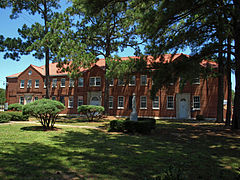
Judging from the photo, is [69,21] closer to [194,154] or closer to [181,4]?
[181,4]

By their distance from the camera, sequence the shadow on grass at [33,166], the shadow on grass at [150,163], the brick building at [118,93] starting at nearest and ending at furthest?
the shadow on grass at [33,166]
the shadow on grass at [150,163]
the brick building at [118,93]

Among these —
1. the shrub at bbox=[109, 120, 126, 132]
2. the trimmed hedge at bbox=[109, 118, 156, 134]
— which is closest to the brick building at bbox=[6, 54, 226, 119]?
the shrub at bbox=[109, 120, 126, 132]

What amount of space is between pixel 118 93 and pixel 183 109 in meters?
9.53

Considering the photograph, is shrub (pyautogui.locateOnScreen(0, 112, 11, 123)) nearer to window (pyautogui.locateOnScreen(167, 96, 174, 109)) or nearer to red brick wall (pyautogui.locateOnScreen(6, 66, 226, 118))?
red brick wall (pyautogui.locateOnScreen(6, 66, 226, 118))

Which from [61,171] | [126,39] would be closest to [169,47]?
[61,171]

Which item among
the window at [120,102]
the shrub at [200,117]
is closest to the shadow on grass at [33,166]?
the shrub at [200,117]

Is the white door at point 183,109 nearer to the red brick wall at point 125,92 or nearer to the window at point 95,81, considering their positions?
the red brick wall at point 125,92

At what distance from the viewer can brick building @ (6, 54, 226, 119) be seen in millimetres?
24109

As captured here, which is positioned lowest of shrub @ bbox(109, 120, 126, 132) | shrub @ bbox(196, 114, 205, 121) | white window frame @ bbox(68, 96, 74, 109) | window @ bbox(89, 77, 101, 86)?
shrub @ bbox(196, 114, 205, 121)

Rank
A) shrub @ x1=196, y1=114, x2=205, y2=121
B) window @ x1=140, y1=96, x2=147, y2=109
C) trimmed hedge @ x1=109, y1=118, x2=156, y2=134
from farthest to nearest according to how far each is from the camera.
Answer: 1. window @ x1=140, y1=96, x2=147, y2=109
2. shrub @ x1=196, y1=114, x2=205, y2=121
3. trimmed hedge @ x1=109, y1=118, x2=156, y2=134

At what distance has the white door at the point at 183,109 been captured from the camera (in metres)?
24.8

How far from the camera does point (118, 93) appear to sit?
2848cm

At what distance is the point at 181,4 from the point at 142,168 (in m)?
5.67

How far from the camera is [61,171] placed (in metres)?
4.35
